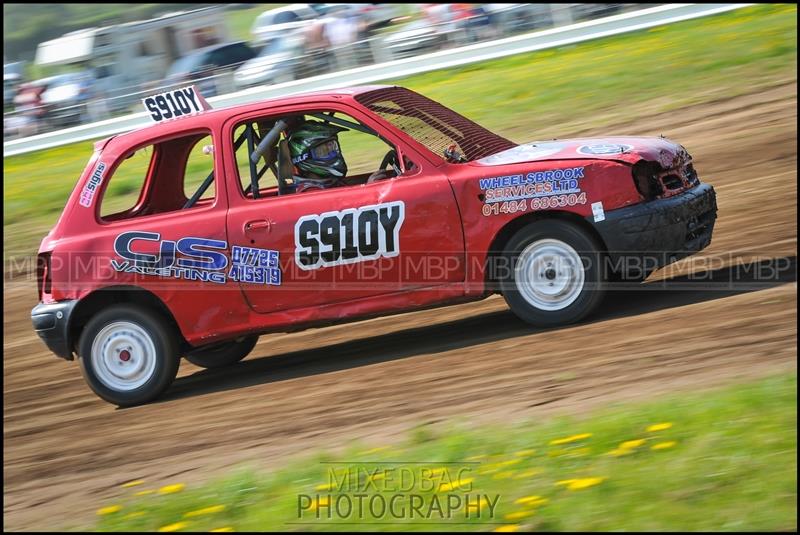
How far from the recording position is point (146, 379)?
7.75 m

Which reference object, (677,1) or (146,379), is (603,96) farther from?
(146,379)

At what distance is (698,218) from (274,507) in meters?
3.57

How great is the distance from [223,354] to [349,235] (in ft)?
7.44

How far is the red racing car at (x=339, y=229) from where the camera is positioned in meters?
6.89

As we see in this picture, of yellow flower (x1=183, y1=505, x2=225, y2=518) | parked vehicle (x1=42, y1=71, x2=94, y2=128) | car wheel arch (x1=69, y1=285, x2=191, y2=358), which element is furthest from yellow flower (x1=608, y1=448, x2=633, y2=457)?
parked vehicle (x1=42, y1=71, x2=94, y2=128)

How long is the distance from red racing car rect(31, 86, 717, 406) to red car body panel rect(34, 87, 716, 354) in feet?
0.04

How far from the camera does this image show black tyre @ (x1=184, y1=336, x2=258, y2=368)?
8.81 m

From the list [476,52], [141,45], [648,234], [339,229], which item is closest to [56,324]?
[339,229]

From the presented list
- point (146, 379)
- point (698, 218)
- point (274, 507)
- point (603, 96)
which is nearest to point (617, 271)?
point (698, 218)

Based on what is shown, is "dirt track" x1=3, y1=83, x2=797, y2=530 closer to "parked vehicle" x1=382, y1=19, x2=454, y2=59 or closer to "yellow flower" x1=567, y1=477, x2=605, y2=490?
"yellow flower" x1=567, y1=477, x2=605, y2=490

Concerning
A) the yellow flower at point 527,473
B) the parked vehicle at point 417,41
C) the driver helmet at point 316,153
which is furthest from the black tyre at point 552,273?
the parked vehicle at point 417,41

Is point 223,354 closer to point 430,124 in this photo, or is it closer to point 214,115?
point 214,115

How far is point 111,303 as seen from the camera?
7750 millimetres

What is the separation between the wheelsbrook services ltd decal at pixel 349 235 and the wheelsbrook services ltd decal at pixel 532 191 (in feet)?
1.94
